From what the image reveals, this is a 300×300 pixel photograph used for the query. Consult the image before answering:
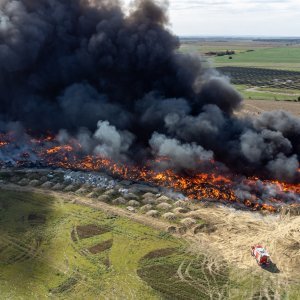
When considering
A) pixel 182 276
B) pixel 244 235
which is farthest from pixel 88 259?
pixel 244 235

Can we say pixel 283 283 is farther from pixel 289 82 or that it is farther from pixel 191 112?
pixel 289 82

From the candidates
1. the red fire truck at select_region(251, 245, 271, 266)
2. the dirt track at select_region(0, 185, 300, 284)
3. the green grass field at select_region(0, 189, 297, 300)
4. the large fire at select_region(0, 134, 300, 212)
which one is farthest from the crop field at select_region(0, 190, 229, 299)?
the large fire at select_region(0, 134, 300, 212)

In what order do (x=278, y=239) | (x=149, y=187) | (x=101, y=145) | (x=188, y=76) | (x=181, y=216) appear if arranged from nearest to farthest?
(x=278, y=239) < (x=181, y=216) < (x=149, y=187) < (x=101, y=145) < (x=188, y=76)

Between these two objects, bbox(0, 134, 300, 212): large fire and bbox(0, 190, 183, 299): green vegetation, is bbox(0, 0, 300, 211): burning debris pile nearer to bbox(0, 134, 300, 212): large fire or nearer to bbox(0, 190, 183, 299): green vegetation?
bbox(0, 134, 300, 212): large fire

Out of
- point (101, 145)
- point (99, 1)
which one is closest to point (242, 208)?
point (101, 145)

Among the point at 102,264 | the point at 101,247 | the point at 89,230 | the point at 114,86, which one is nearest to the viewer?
the point at 102,264

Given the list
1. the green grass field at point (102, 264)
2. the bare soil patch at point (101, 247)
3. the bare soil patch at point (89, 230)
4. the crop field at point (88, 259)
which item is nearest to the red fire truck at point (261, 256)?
the green grass field at point (102, 264)

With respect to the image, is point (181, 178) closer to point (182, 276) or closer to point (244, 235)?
point (244, 235)
